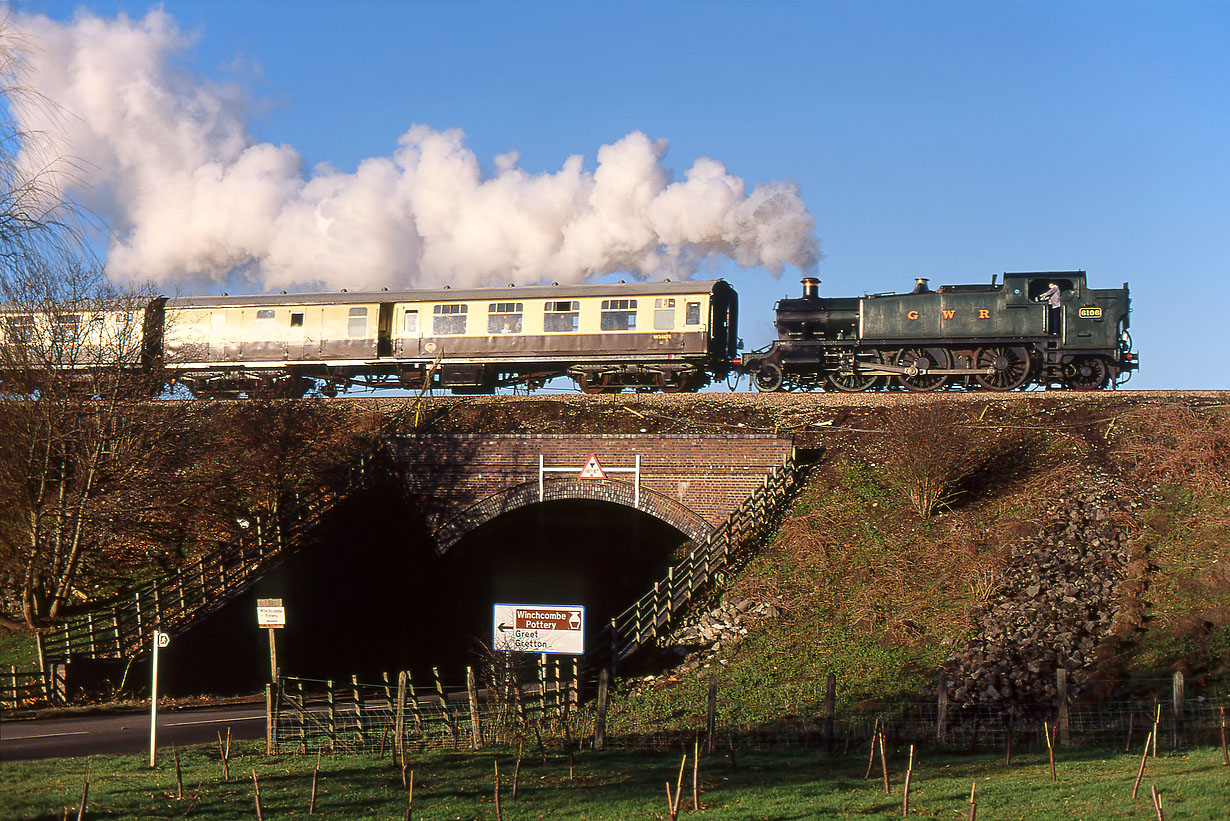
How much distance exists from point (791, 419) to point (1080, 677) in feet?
34.8

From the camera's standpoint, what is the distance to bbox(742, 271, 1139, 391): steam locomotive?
28234 mm

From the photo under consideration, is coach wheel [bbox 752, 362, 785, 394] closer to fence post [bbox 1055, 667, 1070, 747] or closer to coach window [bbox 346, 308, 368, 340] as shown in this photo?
coach window [bbox 346, 308, 368, 340]

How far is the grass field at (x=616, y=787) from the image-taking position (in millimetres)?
12141

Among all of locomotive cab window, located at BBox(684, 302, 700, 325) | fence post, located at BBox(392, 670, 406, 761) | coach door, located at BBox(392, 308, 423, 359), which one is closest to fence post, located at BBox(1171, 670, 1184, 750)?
fence post, located at BBox(392, 670, 406, 761)

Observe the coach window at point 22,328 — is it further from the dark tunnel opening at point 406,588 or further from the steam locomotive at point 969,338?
the steam locomotive at point 969,338

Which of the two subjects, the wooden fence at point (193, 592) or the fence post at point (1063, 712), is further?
the wooden fence at point (193, 592)

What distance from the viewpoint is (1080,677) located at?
17.2 metres

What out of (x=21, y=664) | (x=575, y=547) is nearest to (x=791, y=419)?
(x=575, y=547)

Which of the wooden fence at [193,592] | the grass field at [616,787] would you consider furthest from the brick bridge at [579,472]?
the grass field at [616,787]

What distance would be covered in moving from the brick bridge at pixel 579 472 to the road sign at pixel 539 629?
7.68 meters

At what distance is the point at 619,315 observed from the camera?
31.4 metres

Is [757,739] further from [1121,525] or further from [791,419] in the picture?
[791,419]

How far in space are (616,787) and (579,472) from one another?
39.7 feet

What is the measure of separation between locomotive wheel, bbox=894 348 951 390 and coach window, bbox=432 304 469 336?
40.8 ft
